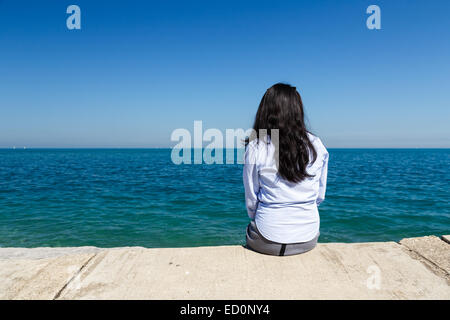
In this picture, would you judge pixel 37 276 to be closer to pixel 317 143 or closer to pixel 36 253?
pixel 317 143

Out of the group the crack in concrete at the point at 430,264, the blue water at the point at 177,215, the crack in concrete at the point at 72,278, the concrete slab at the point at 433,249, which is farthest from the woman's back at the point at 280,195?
the blue water at the point at 177,215

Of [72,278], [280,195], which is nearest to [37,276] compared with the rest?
[72,278]

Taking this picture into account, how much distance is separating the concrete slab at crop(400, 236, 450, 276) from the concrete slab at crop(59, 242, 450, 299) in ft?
0.56

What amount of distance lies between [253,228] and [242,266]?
1.30 ft

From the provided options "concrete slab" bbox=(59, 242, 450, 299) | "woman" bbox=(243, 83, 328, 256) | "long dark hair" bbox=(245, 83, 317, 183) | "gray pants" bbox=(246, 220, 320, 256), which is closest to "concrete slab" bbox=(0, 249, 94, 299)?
"concrete slab" bbox=(59, 242, 450, 299)

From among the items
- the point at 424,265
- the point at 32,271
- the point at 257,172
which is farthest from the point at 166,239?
the point at 424,265

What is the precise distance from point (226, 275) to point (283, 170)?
1.09 metres

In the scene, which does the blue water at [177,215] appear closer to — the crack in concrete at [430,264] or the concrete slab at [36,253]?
the concrete slab at [36,253]

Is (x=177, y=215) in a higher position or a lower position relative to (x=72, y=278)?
lower

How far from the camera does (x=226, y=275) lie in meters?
2.54

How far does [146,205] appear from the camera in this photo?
37.5ft
